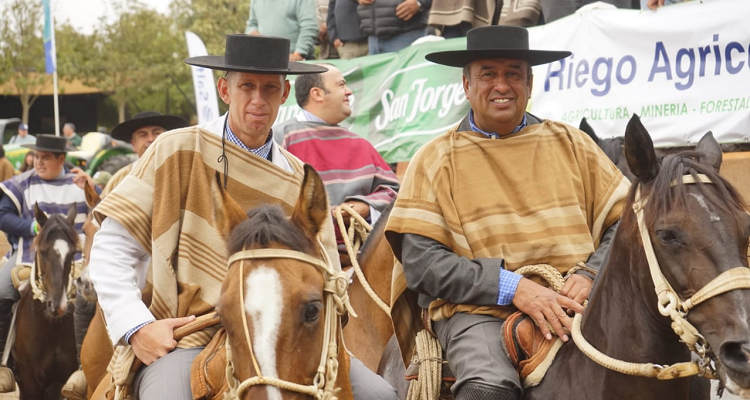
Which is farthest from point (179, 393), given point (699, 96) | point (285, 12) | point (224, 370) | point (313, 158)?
point (285, 12)

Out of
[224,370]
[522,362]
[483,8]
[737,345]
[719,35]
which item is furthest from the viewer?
[483,8]

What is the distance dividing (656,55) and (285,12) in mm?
5959

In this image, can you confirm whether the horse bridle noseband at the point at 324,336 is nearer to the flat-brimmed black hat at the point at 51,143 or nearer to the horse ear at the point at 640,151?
the horse ear at the point at 640,151

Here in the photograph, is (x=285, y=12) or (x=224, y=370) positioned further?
(x=285, y=12)

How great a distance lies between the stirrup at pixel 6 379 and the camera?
32.7ft

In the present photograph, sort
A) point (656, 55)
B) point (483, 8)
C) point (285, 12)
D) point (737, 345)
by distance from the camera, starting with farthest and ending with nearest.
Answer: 1. point (285, 12)
2. point (483, 8)
3. point (656, 55)
4. point (737, 345)

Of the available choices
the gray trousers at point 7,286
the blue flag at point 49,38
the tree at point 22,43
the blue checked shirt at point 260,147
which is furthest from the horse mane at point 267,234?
the tree at point 22,43

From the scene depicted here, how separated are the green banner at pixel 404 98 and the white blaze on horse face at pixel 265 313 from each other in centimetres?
608

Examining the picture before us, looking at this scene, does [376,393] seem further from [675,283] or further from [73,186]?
[73,186]

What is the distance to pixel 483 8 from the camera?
397 inches

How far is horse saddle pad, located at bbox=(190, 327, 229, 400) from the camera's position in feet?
12.1

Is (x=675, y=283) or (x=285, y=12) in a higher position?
(x=285, y=12)

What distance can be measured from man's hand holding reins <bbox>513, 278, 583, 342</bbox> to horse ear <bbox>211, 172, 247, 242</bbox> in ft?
4.51

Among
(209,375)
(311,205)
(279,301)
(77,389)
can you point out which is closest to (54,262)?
(77,389)
